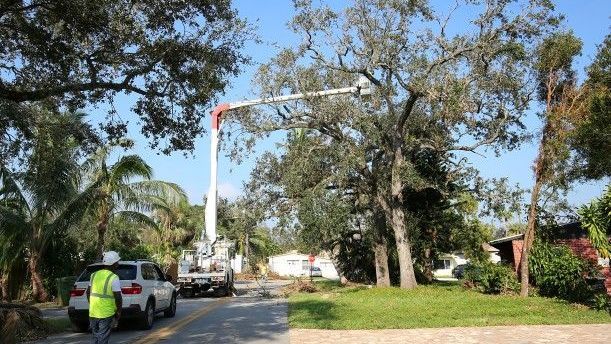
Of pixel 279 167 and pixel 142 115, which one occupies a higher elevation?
pixel 279 167

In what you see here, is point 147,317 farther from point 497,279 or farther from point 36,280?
point 497,279

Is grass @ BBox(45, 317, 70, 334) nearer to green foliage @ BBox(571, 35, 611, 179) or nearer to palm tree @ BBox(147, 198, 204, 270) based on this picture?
green foliage @ BBox(571, 35, 611, 179)

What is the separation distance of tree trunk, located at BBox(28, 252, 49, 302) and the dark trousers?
15.7 meters

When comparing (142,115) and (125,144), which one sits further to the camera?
(125,144)

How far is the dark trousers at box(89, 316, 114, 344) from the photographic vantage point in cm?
860

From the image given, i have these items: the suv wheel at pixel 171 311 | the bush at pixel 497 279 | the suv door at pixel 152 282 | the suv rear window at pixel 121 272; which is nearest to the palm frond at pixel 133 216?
the suv wheel at pixel 171 311

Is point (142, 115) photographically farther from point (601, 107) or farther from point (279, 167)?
point (279, 167)

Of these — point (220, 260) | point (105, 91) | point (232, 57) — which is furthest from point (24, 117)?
point (220, 260)

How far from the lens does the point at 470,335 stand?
40.3 feet

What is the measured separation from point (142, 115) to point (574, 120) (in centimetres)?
1514

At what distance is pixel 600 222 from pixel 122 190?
1758cm

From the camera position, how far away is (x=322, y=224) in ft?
91.8

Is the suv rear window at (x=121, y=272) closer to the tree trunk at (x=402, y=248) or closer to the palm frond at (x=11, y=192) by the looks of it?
the palm frond at (x=11, y=192)

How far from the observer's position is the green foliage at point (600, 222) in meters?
15.7
